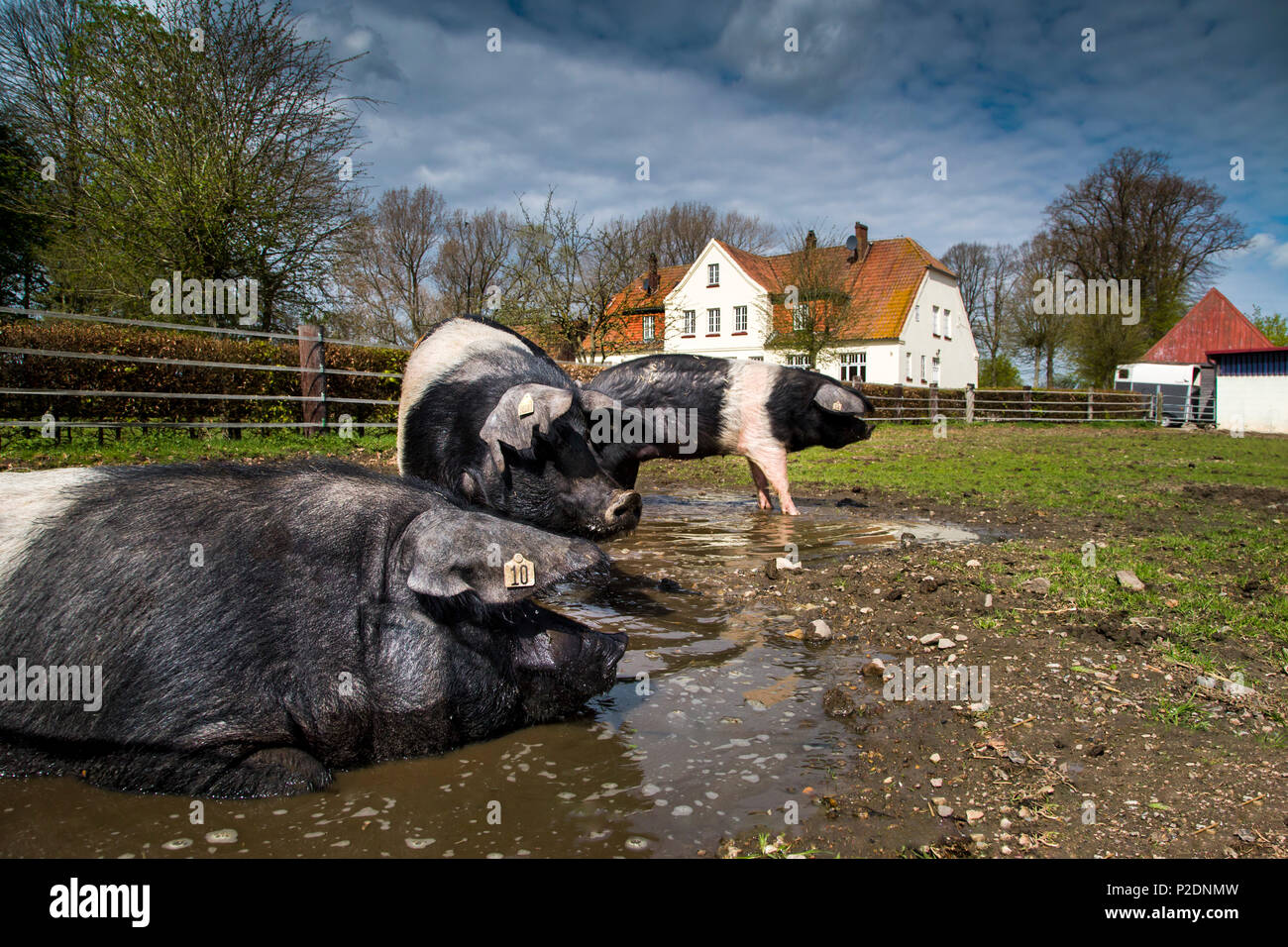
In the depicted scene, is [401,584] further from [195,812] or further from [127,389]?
[127,389]

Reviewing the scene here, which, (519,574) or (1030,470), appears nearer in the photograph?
(519,574)

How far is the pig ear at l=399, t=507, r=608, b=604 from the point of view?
2398 millimetres

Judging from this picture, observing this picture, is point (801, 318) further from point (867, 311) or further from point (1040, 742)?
point (1040, 742)

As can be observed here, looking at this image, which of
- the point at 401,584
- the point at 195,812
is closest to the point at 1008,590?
the point at 401,584

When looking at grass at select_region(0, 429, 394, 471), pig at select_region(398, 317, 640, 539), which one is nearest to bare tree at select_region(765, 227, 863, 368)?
grass at select_region(0, 429, 394, 471)

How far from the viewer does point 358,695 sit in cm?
246

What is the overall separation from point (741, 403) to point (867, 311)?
32.3 meters

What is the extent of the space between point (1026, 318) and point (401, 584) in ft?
155

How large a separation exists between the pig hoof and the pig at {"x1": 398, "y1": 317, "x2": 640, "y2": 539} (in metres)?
1.77

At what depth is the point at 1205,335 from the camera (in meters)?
40.3

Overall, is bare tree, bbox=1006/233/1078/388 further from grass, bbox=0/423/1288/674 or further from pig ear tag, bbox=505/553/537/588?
pig ear tag, bbox=505/553/537/588

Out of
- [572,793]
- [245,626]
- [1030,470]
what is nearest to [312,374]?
[245,626]

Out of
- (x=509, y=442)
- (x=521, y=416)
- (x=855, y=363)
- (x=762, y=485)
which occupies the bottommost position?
(x=762, y=485)

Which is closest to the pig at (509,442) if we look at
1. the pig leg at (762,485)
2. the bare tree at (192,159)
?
the pig leg at (762,485)
